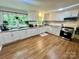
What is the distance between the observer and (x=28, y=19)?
5.50 metres

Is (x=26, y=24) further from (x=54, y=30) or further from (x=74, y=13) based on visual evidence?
(x=74, y=13)

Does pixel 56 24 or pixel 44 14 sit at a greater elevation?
pixel 44 14

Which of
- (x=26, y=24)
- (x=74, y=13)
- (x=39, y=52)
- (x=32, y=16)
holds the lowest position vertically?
(x=39, y=52)

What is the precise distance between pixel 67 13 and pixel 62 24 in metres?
1.01

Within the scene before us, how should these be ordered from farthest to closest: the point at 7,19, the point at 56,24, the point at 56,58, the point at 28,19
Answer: the point at 56,24
the point at 28,19
the point at 7,19
the point at 56,58

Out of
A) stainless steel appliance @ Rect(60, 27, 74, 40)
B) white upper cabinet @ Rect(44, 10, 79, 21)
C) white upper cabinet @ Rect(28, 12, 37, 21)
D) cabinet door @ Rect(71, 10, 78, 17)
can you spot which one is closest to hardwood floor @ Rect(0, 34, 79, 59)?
stainless steel appliance @ Rect(60, 27, 74, 40)

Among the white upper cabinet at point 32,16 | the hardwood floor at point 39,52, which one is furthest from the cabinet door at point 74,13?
the white upper cabinet at point 32,16

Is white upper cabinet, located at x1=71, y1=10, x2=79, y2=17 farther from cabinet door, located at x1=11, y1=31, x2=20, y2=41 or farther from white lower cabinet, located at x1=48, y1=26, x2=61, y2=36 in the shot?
cabinet door, located at x1=11, y1=31, x2=20, y2=41

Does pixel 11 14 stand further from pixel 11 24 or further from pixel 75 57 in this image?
pixel 75 57

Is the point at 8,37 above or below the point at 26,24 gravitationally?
below

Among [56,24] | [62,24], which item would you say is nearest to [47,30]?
[56,24]

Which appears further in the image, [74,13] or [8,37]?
[74,13]

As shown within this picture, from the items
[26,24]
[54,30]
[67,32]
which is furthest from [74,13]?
[26,24]

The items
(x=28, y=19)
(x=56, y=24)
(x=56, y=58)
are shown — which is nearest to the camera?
(x=56, y=58)
